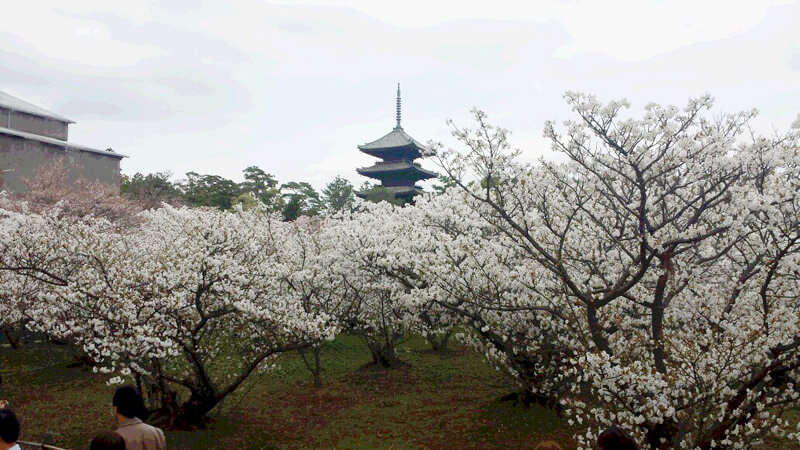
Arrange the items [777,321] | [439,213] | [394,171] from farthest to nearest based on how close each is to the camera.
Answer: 1. [394,171]
2. [439,213]
3. [777,321]

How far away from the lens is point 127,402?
476 centimetres

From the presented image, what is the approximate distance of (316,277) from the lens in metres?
14.9

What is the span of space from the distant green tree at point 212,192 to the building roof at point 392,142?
12.7 m

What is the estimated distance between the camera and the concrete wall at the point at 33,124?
44.7 metres

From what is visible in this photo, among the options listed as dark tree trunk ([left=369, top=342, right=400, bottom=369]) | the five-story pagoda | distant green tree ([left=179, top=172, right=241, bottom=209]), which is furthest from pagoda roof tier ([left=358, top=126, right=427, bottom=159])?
dark tree trunk ([left=369, top=342, right=400, bottom=369])

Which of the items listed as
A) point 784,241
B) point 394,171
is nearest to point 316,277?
point 784,241

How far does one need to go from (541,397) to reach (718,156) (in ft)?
22.7

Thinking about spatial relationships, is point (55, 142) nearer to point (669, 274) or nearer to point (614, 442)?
point (669, 274)

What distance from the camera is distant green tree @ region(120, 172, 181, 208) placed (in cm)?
4897

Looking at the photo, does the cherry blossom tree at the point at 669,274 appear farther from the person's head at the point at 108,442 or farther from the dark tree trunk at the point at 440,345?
the dark tree trunk at the point at 440,345

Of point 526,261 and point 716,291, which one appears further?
point 526,261

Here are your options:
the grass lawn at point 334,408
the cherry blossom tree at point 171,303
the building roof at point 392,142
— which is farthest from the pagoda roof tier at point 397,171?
the cherry blossom tree at point 171,303

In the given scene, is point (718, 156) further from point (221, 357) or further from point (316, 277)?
point (221, 357)

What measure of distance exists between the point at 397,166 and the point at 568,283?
37.6 meters
